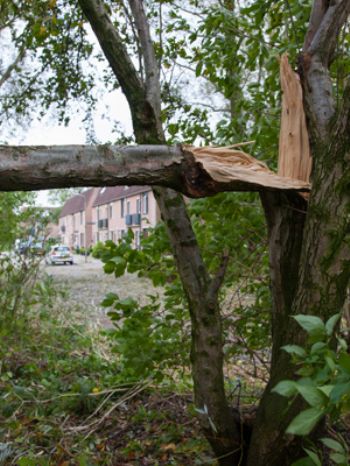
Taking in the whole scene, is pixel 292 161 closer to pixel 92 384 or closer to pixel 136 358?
pixel 136 358

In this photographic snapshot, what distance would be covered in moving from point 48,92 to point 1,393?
309 centimetres

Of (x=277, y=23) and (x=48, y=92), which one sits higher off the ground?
(x=277, y=23)

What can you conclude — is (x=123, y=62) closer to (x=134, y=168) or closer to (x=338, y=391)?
(x=134, y=168)

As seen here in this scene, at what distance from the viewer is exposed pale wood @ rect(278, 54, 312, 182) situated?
2412 millimetres

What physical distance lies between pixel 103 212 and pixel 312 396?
166ft

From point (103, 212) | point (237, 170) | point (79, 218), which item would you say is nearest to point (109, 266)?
point (237, 170)

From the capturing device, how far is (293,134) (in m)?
2.51

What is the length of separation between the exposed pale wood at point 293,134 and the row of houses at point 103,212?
90.1 feet

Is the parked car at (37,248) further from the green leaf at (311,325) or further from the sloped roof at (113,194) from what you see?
the sloped roof at (113,194)

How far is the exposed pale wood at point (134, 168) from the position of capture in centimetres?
151

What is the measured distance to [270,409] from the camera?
2.34m

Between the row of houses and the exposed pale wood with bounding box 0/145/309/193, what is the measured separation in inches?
1100

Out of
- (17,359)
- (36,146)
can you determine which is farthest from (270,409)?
(17,359)

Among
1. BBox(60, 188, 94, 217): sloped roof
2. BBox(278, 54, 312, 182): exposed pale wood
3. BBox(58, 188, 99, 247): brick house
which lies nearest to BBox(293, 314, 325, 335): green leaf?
BBox(278, 54, 312, 182): exposed pale wood
